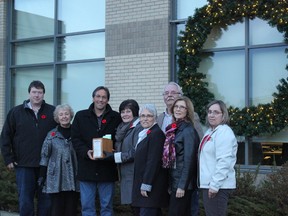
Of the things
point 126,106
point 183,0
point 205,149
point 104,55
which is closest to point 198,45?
point 183,0

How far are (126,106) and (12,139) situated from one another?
186cm

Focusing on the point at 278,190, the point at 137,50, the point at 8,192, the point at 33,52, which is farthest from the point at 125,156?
the point at 33,52

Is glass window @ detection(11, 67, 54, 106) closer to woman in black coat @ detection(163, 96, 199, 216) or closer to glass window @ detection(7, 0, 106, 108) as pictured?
A: glass window @ detection(7, 0, 106, 108)

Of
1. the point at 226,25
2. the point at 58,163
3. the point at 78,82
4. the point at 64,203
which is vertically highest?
the point at 226,25

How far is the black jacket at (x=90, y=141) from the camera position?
6.13m

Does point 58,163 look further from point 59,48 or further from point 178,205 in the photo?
point 59,48

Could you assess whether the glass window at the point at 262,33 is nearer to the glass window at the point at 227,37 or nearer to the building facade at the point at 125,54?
the building facade at the point at 125,54

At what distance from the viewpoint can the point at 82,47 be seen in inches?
456

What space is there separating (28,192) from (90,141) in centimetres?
132

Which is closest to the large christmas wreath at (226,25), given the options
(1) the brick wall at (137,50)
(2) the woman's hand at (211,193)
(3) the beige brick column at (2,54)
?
(1) the brick wall at (137,50)

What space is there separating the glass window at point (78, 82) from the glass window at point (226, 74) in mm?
2766

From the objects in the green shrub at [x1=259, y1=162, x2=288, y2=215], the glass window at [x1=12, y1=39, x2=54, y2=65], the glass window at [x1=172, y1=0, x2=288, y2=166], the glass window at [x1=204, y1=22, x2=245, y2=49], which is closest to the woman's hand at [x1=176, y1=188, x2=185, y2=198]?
the green shrub at [x1=259, y1=162, x2=288, y2=215]

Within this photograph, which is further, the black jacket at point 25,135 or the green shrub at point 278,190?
the black jacket at point 25,135

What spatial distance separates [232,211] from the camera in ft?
21.7
